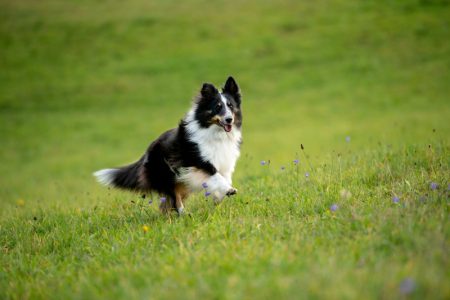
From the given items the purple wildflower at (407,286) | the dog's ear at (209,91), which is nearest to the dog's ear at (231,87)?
the dog's ear at (209,91)

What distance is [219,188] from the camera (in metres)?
6.34

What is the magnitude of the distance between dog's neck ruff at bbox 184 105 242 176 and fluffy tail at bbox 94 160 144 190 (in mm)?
1120

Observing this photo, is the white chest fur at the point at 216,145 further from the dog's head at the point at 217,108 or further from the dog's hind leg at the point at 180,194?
the dog's hind leg at the point at 180,194

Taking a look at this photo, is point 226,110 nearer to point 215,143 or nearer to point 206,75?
point 215,143

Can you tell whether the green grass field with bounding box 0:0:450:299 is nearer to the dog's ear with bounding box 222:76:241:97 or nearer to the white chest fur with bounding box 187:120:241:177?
the white chest fur with bounding box 187:120:241:177

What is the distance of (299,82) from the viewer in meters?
28.5

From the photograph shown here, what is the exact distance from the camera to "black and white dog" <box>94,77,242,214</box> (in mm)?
6555

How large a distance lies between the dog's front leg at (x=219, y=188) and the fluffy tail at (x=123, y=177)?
52.7 inches

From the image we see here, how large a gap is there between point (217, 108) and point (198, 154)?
0.74 metres

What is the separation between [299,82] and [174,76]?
8306 mm

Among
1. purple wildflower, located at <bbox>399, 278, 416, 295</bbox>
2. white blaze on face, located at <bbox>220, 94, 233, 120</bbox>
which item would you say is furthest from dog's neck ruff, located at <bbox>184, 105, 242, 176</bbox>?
purple wildflower, located at <bbox>399, 278, 416, 295</bbox>

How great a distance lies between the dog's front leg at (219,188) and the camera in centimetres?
630

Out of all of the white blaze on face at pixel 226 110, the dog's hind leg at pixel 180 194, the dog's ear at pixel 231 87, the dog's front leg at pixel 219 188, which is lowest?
the dog's hind leg at pixel 180 194

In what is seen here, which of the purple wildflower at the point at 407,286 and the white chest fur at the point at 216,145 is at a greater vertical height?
the white chest fur at the point at 216,145
